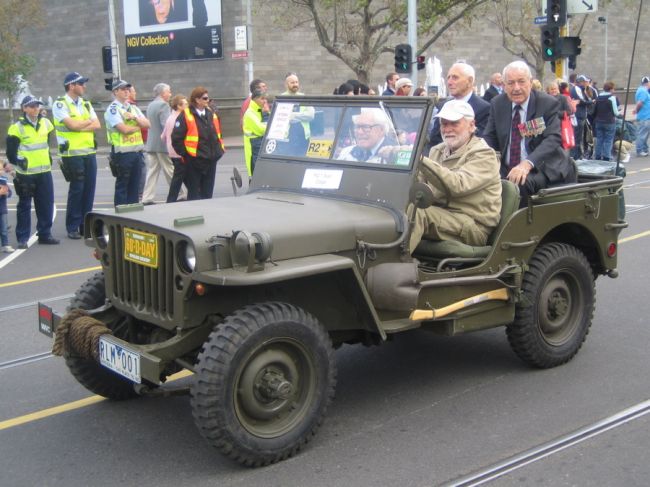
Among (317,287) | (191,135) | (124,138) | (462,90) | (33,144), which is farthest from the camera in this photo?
(124,138)

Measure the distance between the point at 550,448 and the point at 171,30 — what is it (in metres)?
36.6

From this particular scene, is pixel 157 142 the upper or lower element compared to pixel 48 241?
upper

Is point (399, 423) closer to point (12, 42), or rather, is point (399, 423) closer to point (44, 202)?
point (44, 202)

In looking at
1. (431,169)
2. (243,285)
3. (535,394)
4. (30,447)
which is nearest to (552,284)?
(535,394)

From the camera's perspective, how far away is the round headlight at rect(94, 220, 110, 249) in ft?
15.9

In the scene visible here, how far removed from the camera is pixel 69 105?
11047 millimetres

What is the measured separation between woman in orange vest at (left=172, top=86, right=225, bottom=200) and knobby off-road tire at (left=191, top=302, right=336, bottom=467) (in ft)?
25.2

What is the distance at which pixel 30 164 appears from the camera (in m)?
10.8

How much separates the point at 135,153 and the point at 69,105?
136 centimetres

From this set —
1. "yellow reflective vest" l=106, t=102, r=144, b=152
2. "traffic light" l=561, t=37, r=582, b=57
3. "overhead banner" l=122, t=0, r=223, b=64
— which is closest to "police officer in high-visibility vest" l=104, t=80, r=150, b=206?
"yellow reflective vest" l=106, t=102, r=144, b=152

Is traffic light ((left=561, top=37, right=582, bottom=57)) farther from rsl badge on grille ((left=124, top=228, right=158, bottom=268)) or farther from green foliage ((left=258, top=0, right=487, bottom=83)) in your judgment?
rsl badge on grille ((left=124, top=228, right=158, bottom=268))

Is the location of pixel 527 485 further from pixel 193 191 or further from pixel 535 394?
pixel 193 191

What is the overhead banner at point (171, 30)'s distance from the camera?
121 ft

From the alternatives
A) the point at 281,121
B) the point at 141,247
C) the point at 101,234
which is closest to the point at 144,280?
the point at 141,247
